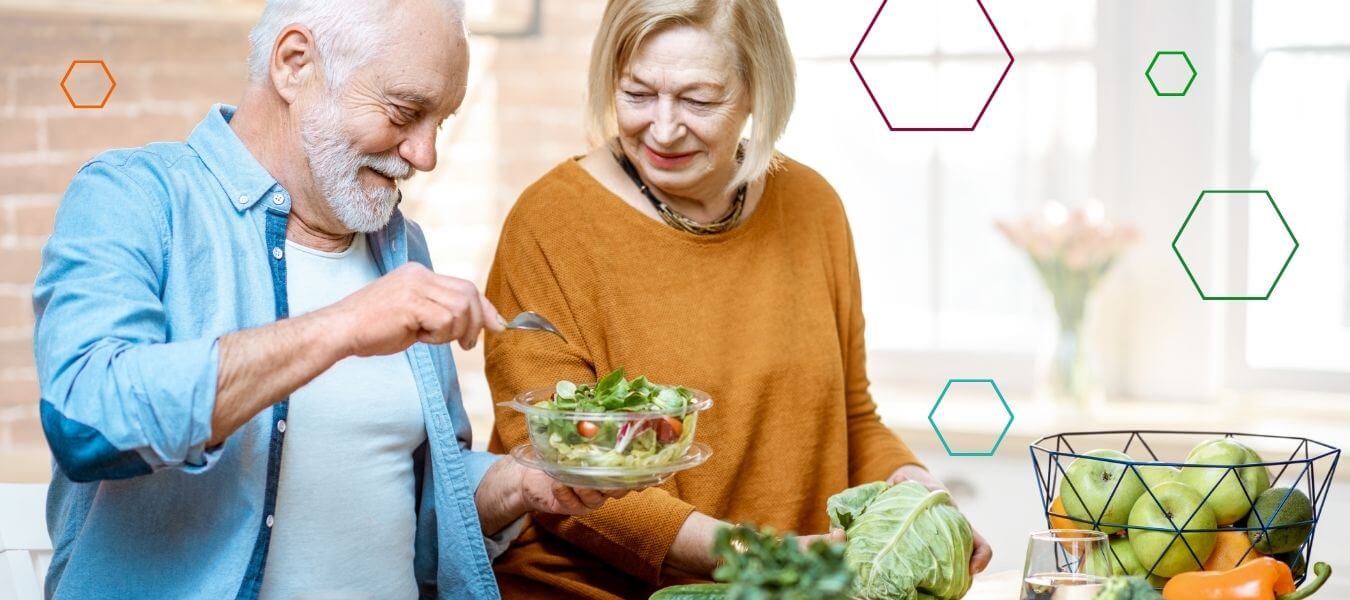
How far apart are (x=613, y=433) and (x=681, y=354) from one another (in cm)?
59

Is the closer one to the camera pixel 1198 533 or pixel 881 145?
pixel 1198 533

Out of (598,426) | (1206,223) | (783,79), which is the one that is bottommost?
(598,426)

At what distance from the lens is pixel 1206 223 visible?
3301 mm

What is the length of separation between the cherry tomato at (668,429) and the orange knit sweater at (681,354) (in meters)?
0.40

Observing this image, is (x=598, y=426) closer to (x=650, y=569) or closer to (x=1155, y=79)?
(x=650, y=569)

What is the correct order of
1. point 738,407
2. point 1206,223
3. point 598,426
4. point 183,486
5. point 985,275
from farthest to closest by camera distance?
point 985,275
point 1206,223
point 738,407
point 183,486
point 598,426

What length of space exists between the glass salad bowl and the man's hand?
0.42 feet

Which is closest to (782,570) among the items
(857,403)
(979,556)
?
(979,556)

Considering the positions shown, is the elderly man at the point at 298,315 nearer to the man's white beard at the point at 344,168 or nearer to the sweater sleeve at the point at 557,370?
the man's white beard at the point at 344,168

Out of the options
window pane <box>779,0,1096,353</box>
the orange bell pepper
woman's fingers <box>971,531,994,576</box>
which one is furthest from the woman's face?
window pane <box>779,0,1096,353</box>

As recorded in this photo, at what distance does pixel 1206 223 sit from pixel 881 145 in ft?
2.64

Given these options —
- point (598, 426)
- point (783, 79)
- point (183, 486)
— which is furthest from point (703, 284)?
point (183, 486)

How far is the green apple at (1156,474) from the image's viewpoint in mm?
1558

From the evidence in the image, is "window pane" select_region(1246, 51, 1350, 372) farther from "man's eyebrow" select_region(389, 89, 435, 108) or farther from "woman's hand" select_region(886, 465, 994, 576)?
"man's eyebrow" select_region(389, 89, 435, 108)
